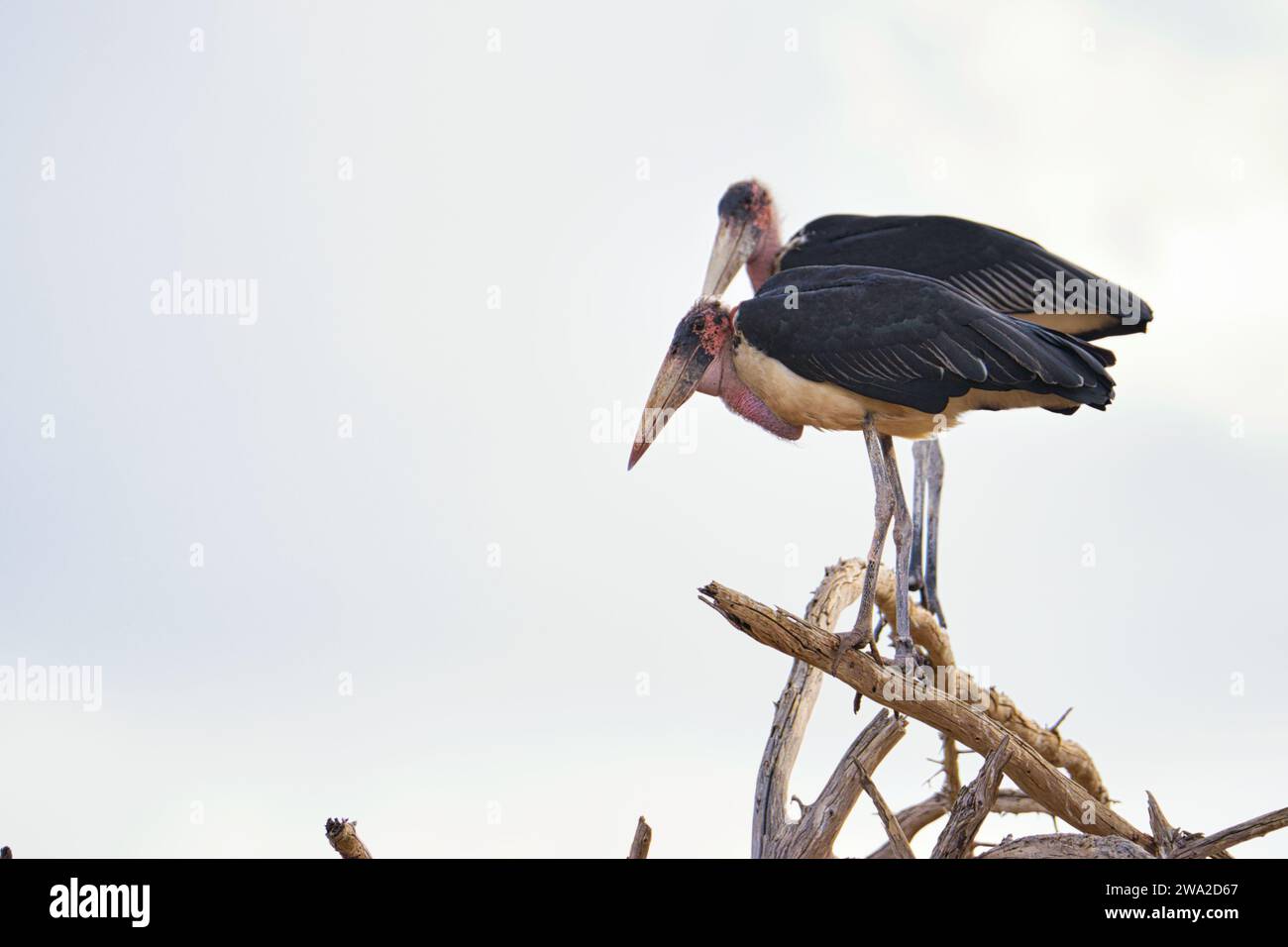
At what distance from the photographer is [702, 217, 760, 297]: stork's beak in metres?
13.1

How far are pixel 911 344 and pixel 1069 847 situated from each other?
2.43 metres

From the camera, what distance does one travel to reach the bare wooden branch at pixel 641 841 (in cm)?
668

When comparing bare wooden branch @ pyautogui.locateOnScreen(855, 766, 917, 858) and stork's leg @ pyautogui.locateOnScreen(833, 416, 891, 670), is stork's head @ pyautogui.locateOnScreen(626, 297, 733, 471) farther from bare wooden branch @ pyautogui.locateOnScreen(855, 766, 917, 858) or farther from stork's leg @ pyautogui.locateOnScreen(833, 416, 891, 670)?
bare wooden branch @ pyautogui.locateOnScreen(855, 766, 917, 858)

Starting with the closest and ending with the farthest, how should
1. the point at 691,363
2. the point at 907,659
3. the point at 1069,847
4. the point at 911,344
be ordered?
the point at 1069,847 → the point at 911,344 → the point at 691,363 → the point at 907,659

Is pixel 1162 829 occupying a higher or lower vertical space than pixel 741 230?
lower

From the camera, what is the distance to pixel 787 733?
9562 mm

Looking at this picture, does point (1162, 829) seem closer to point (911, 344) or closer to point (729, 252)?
point (911, 344)

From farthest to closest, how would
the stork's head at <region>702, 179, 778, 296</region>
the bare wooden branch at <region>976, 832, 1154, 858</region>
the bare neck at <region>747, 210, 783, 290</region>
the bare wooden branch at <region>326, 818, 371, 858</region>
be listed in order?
the stork's head at <region>702, 179, 778, 296</region> < the bare neck at <region>747, 210, 783, 290</region> < the bare wooden branch at <region>976, 832, 1154, 858</region> < the bare wooden branch at <region>326, 818, 371, 858</region>

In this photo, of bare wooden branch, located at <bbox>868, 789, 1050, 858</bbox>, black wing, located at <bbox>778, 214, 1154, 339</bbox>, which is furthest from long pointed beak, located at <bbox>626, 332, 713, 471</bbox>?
bare wooden branch, located at <bbox>868, 789, 1050, 858</bbox>

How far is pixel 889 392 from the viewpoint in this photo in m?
8.30

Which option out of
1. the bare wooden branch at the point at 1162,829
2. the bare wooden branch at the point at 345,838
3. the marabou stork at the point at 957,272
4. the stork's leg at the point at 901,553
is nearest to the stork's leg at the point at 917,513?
the marabou stork at the point at 957,272

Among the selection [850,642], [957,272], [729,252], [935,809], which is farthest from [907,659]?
[729,252]
